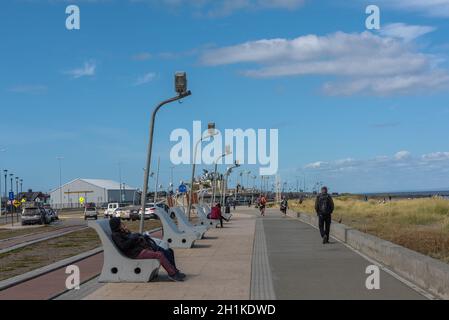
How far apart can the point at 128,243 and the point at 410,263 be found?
16.1 feet

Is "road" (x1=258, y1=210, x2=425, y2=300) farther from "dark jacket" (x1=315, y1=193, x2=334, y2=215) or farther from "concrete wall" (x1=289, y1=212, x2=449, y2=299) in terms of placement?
"dark jacket" (x1=315, y1=193, x2=334, y2=215)

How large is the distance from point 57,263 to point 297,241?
28.2 ft

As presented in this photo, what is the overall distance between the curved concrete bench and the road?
2.14 metres

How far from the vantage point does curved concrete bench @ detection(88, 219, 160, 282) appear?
36.7ft

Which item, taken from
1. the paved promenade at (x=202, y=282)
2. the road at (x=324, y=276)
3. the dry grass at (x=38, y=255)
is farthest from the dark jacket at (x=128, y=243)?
the dry grass at (x=38, y=255)

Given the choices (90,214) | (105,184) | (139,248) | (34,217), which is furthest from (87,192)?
(139,248)

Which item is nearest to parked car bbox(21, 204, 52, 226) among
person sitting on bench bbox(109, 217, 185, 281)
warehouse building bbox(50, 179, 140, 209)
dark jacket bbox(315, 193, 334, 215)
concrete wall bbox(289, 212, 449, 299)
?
dark jacket bbox(315, 193, 334, 215)

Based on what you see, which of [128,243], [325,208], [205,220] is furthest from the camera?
[205,220]

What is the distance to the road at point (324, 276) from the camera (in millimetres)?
9969

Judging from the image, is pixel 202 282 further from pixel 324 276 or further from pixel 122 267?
pixel 324 276

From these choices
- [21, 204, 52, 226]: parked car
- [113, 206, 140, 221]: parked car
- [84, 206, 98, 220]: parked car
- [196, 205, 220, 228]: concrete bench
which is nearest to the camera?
[196, 205, 220, 228]: concrete bench

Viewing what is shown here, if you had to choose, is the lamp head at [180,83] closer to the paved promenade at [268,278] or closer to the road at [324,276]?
the paved promenade at [268,278]

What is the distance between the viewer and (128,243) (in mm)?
11414

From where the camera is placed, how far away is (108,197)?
473ft
